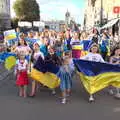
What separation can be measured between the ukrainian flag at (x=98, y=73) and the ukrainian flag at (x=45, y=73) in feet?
2.62

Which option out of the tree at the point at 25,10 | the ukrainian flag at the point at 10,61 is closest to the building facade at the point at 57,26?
the tree at the point at 25,10

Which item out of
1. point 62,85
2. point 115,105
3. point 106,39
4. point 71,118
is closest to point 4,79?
point 62,85

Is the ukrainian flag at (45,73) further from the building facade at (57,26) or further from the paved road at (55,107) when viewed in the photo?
the building facade at (57,26)

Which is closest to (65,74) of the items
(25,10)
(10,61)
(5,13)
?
(10,61)

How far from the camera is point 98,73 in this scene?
12.2 m

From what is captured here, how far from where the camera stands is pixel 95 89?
39.5 ft

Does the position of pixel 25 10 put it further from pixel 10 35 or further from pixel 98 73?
pixel 98 73

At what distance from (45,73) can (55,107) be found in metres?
1.88

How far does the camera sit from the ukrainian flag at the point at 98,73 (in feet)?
39.7

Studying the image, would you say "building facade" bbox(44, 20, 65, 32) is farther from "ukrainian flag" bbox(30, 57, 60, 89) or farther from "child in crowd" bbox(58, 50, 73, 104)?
"child in crowd" bbox(58, 50, 73, 104)

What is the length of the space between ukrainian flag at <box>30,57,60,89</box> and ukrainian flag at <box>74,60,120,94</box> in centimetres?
80

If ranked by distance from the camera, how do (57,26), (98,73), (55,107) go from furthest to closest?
(57,26)
(98,73)
(55,107)

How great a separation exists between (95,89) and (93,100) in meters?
0.31

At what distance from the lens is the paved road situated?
32.3 ft
